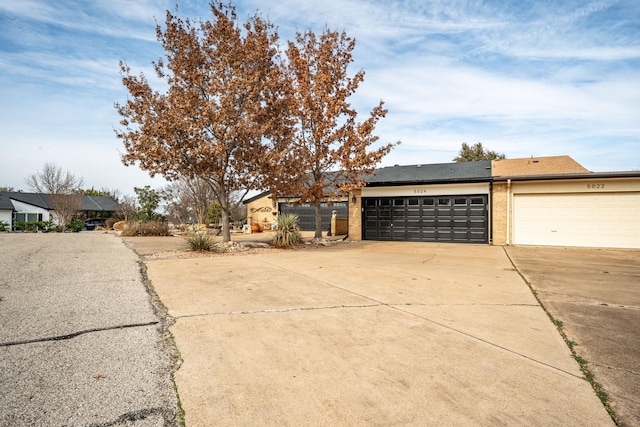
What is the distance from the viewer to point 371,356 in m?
3.19

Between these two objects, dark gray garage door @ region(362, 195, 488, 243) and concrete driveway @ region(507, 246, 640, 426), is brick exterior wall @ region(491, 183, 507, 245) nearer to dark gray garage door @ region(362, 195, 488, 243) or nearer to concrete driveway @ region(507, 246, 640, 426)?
dark gray garage door @ region(362, 195, 488, 243)

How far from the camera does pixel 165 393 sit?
8.02 ft

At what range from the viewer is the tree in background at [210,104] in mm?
10938

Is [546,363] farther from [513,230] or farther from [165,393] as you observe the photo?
[513,230]

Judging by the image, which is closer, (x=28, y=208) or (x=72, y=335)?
(x=72, y=335)

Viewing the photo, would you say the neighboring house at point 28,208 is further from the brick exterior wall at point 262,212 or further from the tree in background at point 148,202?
the brick exterior wall at point 262,212

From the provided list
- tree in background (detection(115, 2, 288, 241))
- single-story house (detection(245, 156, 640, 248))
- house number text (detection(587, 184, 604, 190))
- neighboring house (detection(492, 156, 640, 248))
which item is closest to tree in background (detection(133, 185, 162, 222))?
tree in background (detection(115, 2, 288, 241))

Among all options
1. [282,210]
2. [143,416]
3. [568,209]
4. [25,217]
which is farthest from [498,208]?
[25,217]

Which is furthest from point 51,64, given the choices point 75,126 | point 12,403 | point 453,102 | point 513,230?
point 513,230

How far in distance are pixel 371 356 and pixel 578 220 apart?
14494 millimetres

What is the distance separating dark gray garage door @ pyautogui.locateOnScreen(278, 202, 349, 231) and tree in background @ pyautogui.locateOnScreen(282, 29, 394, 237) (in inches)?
225

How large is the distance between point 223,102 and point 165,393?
10.1 meters

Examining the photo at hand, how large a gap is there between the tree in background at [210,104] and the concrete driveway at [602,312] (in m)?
8.87

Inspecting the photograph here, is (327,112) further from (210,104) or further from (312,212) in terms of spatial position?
(312,212)
